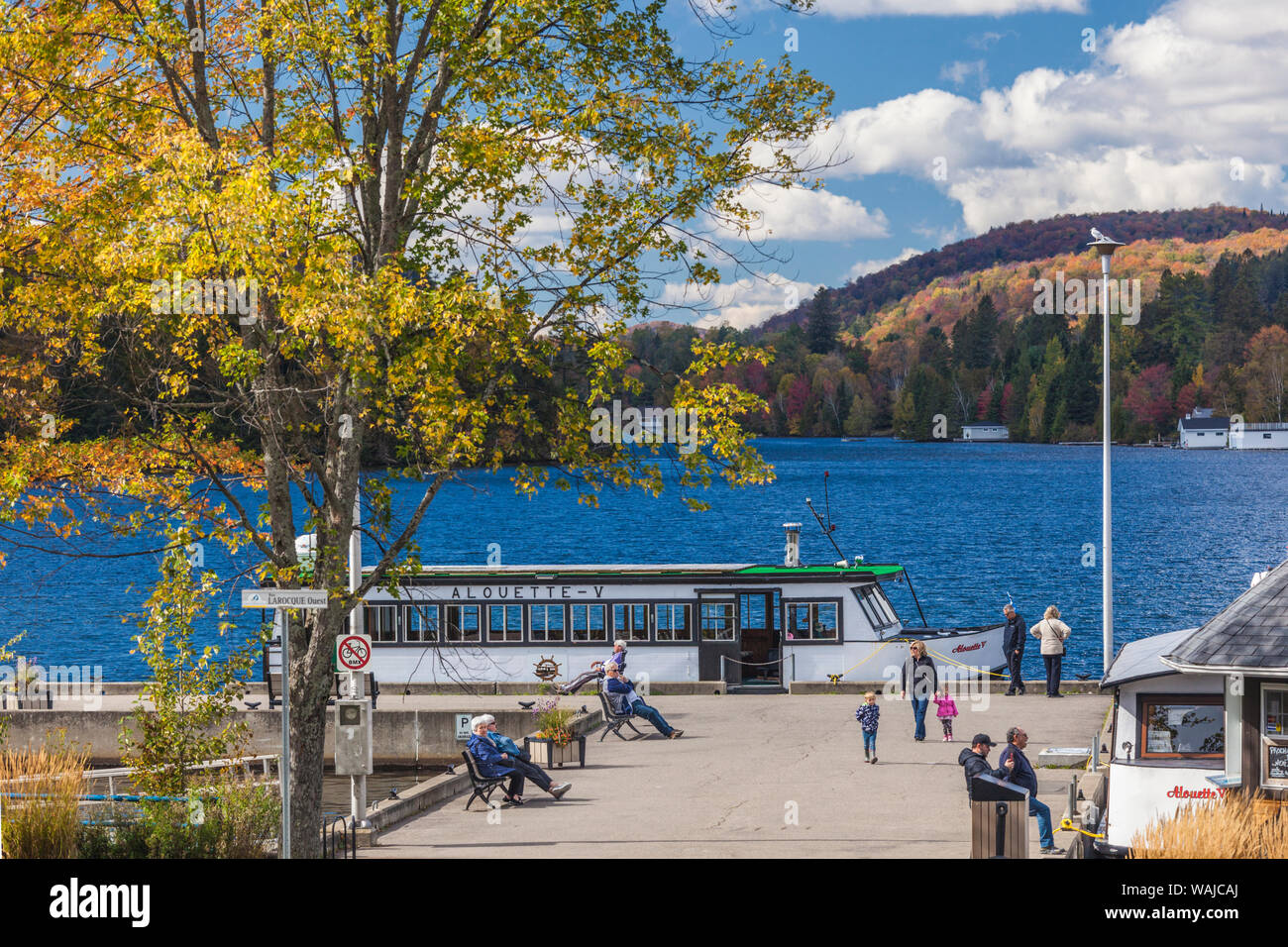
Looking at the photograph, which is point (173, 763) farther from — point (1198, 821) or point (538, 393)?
point (1198, 821)

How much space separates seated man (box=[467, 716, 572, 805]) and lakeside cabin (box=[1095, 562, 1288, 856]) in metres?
6.75

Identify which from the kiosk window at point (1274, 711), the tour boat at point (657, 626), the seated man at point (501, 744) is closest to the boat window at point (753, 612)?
the tour boat at point (657, 626)

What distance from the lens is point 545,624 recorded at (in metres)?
33.1

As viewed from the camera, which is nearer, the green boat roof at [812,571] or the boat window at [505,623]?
the green boat roof at [812,571]

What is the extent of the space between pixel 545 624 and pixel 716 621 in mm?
3822

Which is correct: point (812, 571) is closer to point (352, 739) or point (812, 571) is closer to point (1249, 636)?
point (1249, 636)

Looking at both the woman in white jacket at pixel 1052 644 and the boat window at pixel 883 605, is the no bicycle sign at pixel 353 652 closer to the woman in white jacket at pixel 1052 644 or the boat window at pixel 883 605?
the woman in white jacket at pixel 1052 644

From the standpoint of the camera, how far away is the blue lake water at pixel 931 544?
64.8 metres

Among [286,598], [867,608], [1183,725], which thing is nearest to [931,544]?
[867,608]

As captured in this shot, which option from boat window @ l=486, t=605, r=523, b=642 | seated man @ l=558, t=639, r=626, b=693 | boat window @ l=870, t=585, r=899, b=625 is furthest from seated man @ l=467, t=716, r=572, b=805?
boat window @ l=870, t=585, r=899, b=625

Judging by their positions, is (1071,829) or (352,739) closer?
(1071,829)

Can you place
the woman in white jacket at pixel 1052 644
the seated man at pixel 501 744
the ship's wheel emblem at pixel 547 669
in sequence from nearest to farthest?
the seated man at pixel 501 744
the woman in white jacket at pixel 1052 644
the ship's wheel emblem at pixel 547 669

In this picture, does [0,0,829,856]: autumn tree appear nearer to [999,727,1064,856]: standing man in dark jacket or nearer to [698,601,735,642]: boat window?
[999,727,1064,856]: standing man in dark jacket

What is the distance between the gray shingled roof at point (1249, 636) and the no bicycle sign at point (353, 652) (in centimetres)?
968
